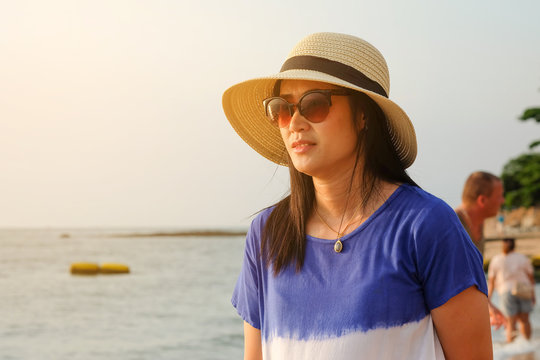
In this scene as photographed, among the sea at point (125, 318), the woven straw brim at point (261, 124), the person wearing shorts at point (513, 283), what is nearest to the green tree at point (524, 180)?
the sea at point (125, 318)

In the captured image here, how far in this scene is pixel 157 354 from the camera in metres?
14.2

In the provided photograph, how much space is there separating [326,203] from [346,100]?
0.99 feet

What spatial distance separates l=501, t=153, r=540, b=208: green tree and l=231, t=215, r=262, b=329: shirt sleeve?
53963mm

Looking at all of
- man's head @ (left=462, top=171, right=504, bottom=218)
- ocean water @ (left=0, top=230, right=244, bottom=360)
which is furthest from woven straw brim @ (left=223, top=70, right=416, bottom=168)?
ocean water @ (left=0, top=230, right=244, bottom=360)

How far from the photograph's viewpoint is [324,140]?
173 cm

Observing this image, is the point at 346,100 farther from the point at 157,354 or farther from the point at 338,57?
the point at 157,354

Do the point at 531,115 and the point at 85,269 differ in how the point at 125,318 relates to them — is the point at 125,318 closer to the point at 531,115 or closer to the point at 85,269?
the point at 85,269

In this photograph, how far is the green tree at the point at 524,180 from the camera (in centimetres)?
5275

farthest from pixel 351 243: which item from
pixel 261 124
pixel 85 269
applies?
pixel 85 269

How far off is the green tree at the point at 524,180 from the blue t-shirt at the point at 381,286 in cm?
5409

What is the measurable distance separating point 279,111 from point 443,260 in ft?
2.08

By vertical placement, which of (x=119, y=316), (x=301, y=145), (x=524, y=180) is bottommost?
(x=119, y=316)

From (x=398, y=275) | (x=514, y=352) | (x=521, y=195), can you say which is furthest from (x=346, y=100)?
(x=521, y=195)

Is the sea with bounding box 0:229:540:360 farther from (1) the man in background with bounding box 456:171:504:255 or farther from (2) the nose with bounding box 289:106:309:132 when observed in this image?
(2) the nose with bounding box 289:106:309:132
